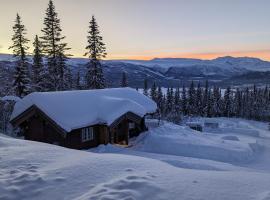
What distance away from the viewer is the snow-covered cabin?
25359 mm

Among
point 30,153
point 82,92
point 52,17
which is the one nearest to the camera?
point 30,153

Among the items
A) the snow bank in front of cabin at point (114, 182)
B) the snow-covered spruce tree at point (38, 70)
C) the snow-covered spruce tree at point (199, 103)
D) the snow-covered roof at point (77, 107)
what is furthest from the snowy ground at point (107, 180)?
the snow-covered spruce tree at point (199, 103)

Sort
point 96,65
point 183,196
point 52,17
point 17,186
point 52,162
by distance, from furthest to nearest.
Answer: point 96,65, point 52,17, point 52,162, point 17,186, point 183,196

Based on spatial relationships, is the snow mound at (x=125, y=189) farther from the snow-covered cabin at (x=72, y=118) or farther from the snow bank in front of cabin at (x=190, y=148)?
the snow bank in front of cabin at (x=190, y=148)

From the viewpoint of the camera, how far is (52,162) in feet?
35.6

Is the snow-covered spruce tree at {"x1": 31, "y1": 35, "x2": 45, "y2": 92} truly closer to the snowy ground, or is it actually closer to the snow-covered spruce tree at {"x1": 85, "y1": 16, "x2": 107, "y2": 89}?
the snow-covered spruce tree at {"x1": 85, "y1": 16, "x2": 107, "y2": 89}

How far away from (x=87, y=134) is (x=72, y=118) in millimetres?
2338

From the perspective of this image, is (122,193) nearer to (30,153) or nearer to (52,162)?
(52,162)

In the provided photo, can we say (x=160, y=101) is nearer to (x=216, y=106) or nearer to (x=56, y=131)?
(x=216, y=106)

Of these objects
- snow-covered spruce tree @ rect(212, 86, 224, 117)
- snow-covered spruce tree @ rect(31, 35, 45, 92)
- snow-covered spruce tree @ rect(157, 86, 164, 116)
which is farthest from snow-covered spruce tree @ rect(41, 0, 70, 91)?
snow-covered spruce tree @ rect(212, 86, 224, 117)

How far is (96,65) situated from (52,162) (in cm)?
3382

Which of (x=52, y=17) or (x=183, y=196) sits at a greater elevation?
(x=52, y=17)

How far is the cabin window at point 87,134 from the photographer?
2668 centimetres

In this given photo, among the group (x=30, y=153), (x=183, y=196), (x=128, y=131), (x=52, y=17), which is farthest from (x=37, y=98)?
(x=183, y=196)
